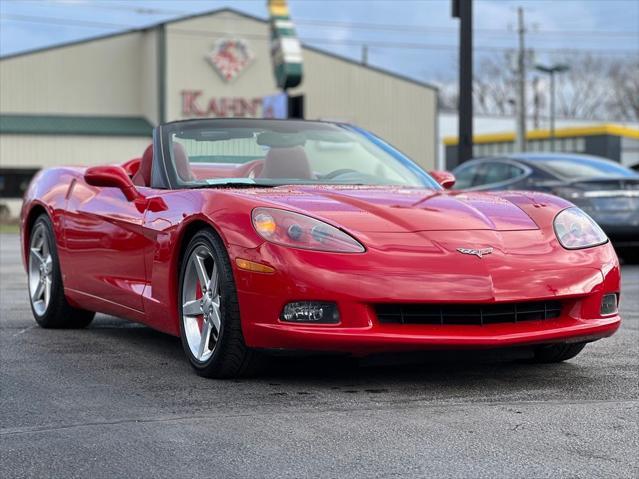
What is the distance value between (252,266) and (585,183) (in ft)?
27.7

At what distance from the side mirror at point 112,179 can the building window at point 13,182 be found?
136 feet

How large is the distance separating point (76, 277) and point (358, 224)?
7.96 feet

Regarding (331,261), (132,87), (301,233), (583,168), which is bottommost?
(583,168)

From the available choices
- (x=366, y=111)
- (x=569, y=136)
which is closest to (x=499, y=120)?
(x=569, y=136)

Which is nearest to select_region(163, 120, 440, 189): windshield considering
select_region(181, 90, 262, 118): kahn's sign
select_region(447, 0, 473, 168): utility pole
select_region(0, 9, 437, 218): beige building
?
select_region(447, 0, 473, 168): utility pole

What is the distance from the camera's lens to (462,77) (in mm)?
19875

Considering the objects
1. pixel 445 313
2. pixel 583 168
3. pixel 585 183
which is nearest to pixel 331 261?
pixel 445 313

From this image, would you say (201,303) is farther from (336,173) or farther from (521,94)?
(521,94)

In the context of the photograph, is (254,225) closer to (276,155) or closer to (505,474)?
(276,155)

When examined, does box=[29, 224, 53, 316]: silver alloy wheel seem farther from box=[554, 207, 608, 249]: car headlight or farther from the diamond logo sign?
the diamond logo sign

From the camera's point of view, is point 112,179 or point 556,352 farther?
point 112,179

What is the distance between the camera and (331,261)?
488cm

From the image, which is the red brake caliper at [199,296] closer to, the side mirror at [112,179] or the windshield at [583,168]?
the side mirror at [112,179]

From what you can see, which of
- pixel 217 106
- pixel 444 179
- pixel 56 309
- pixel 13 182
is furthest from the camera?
pixel 217 106
